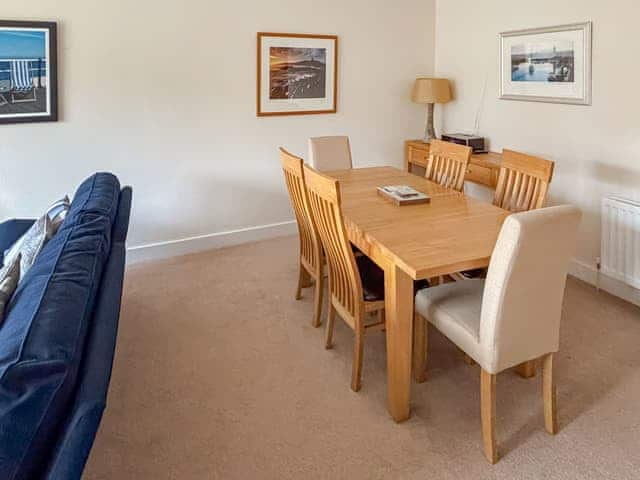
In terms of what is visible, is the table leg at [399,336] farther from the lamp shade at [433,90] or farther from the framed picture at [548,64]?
the lamp shade at [433,90]

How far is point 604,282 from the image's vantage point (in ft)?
11.2

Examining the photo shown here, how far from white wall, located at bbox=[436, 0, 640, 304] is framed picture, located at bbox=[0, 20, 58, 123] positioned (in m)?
3.28

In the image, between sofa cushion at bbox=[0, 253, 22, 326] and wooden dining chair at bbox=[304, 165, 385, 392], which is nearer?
sofa cushion at bbox=[0, 253, 22, 326]

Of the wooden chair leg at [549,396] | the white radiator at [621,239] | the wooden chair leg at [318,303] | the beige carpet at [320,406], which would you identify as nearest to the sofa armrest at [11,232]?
the beige carpet at [320,406]

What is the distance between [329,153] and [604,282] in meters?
2.08

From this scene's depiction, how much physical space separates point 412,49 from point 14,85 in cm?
332

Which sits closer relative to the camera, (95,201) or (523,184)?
(95,201)

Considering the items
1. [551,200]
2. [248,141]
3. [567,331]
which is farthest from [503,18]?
[567,331]

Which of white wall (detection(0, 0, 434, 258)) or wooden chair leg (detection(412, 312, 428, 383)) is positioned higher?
white wall (detection(0, 0, 434, 258))

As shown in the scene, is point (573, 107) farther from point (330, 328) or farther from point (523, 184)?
point (330, 328)

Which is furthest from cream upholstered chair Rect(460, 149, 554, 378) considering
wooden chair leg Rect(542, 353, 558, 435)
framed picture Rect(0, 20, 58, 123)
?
framed picture Rect(0, 20, 58, 123)

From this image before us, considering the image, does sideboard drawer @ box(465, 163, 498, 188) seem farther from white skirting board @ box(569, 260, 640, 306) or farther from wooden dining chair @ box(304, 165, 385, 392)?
wooden dining chair @ box(304, 165, 385, 392)

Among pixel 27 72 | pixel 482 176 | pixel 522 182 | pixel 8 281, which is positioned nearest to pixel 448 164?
pixel 522 182

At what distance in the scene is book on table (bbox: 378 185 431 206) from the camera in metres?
2.76
